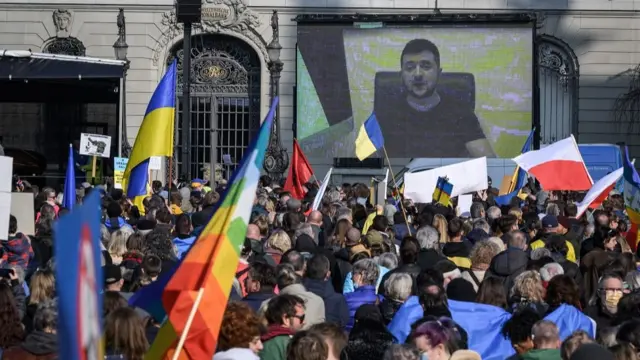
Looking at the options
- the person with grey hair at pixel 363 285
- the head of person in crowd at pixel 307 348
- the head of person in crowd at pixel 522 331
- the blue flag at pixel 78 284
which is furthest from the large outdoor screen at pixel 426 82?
the blue flag at pixel 78 284

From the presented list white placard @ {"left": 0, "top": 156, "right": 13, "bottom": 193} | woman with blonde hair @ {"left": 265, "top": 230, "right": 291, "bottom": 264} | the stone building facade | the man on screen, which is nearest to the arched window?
the stone building facade

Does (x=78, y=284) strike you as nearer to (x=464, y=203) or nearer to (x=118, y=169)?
(x=464, y=203)

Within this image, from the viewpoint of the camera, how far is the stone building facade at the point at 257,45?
32.6 meters

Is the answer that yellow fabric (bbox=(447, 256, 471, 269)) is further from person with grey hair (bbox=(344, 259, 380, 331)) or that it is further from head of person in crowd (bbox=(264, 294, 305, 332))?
head of person in crowd (bbox=(264, 294, 305, 332))

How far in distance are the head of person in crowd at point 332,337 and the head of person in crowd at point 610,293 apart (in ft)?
8.10

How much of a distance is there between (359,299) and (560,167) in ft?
28.8

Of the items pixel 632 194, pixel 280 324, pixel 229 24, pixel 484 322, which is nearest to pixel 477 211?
pixel 632 194

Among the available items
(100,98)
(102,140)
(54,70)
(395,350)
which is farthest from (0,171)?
(100,98)

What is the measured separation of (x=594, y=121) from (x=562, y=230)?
1907cm

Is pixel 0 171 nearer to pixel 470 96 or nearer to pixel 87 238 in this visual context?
pixel 87 238

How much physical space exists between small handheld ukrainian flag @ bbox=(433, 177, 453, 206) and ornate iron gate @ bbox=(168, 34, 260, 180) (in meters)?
13.8

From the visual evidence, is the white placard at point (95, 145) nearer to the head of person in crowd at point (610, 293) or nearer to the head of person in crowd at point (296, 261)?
the head of person in crowd at point (296, 261)

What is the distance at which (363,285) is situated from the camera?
31.1 ft

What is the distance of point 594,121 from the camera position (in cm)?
3300
